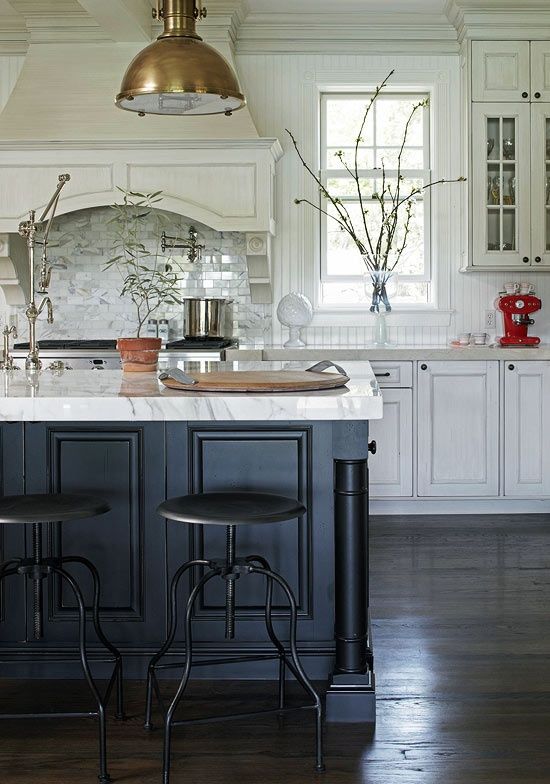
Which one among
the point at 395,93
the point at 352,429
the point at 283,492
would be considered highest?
the point at 395,93

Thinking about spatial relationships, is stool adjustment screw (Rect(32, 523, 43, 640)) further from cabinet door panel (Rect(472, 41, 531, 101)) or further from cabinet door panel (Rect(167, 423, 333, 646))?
cabinet door panel (Rect(472, 41, 531, 101))

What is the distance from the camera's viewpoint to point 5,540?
9.94 feet

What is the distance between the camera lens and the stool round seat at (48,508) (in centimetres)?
249

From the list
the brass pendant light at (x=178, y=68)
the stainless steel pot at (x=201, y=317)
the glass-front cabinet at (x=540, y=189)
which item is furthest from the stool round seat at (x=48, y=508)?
the glass-front cabinet at (x=540, y=189)

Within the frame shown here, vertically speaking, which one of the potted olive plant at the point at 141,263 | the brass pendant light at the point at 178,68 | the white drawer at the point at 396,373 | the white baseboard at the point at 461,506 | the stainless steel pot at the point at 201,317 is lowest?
the white baseboard at the point at 461,506

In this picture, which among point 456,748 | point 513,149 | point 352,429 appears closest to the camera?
point 456,748

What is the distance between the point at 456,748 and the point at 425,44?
4.59 m

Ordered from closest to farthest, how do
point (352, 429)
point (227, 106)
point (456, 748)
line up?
point (456, 748), point (352, 429), point (227, 106)

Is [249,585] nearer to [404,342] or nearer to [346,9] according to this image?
[404,342]

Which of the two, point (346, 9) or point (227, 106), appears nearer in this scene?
point (227, 106)

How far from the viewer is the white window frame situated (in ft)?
19.9

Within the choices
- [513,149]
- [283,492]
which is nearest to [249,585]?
[283,492]

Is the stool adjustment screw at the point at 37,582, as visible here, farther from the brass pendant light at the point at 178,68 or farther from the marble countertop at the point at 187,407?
the brass pendant light at the point at 178,68

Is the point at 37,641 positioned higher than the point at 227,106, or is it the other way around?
the point at 227,106
